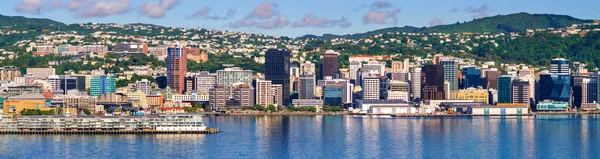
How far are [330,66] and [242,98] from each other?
16260mm

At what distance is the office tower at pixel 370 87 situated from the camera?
74875mm

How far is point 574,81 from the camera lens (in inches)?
2965

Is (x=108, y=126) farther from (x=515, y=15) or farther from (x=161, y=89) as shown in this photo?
(x=515, y=15)

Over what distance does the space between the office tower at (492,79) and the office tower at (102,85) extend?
856 inches

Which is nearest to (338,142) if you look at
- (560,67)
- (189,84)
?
(189,84)

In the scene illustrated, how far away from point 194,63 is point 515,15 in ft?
161

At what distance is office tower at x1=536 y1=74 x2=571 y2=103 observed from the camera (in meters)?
73.7

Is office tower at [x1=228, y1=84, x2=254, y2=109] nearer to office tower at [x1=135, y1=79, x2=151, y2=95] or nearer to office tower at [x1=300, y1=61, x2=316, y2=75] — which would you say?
office tower at [x1=135, y1=79, x2=151, y2=95]

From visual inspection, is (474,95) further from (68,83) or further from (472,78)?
(68,83)

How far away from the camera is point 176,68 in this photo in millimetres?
78625

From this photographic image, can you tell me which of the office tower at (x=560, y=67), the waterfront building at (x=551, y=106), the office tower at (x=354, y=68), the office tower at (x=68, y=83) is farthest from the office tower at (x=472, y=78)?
the office tower at (x=68, y=83)

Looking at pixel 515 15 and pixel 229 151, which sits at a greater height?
pixel 515 15

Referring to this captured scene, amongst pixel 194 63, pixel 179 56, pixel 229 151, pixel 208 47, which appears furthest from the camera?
pixel 208 47

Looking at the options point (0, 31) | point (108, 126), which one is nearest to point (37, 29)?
point (0, 31)
